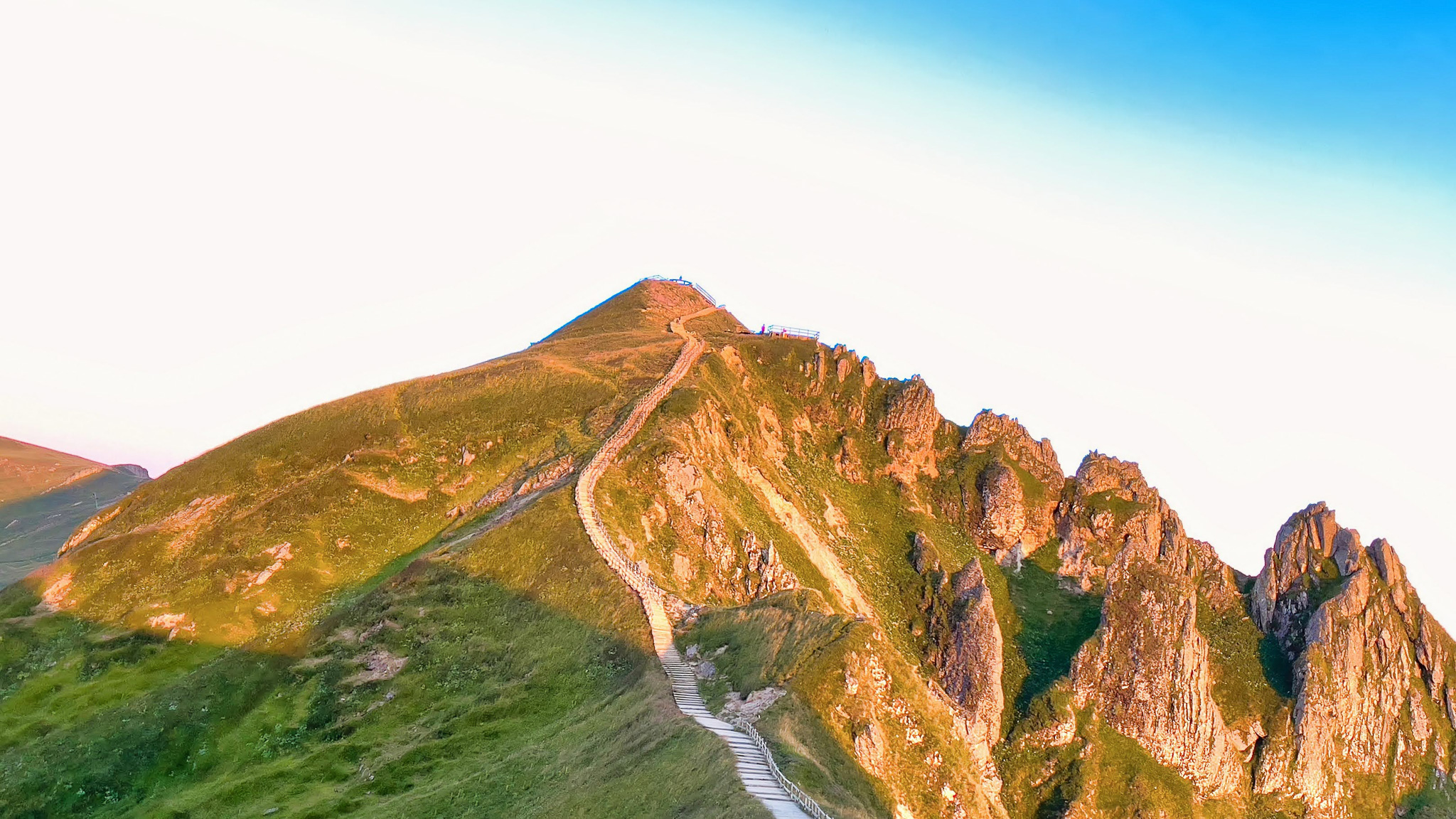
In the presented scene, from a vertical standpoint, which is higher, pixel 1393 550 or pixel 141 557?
pixel 141 557

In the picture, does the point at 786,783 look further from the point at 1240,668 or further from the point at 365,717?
the point at 1240,668

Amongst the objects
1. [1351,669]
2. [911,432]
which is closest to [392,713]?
[911,432]

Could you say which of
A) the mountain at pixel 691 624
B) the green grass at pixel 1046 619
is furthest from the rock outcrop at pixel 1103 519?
the green grass at pixel 1046 619

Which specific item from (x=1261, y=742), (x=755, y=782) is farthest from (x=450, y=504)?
(x=1261, y=742)

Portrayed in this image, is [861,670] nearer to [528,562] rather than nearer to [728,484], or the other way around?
[528,562]

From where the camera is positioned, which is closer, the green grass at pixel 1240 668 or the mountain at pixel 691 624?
the mountain at pixel 691 624

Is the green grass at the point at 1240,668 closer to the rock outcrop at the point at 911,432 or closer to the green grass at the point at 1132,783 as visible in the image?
the green grass at the point at 1132,783

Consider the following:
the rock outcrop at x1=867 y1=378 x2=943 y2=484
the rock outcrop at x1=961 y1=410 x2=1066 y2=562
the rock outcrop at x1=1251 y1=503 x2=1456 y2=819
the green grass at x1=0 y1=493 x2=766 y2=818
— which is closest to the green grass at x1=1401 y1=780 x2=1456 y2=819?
the rock outcrop at x1=1251 y1=503 x2=1456 y2=819
